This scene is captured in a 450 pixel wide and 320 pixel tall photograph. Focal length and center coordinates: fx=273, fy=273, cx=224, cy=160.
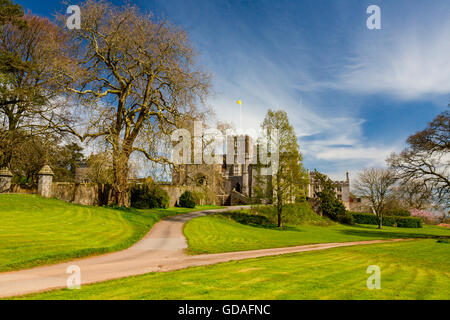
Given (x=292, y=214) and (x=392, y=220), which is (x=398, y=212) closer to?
(x=392, y=220)

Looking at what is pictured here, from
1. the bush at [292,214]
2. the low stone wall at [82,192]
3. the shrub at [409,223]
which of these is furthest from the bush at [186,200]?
the shrub at [409,223]

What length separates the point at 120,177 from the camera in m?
22.5

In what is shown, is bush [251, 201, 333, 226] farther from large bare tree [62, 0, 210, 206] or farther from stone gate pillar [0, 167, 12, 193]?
stone gate pillar [0, 167, 12, 193]

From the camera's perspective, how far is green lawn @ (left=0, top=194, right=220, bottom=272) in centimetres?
995

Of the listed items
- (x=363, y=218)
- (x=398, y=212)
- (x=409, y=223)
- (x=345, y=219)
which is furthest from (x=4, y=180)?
(x=398, y=212)

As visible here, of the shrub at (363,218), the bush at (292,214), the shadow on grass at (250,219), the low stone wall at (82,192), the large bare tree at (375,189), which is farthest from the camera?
the shrub at (363,218)

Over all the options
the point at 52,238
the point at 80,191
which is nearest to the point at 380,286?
the point at 52,238

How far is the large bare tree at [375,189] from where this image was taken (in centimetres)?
4172

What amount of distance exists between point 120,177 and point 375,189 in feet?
126

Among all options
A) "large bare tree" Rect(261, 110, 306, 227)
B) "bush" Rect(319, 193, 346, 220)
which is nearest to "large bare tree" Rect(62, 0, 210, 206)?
"large bare tree" Rect(261, 110, 306, 227)

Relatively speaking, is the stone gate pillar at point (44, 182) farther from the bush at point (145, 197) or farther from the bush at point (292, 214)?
the bush at point (292, 214)

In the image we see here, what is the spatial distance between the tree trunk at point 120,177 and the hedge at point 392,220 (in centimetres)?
4121

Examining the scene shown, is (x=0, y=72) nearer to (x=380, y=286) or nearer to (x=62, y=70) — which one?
(x=62, y=70)
